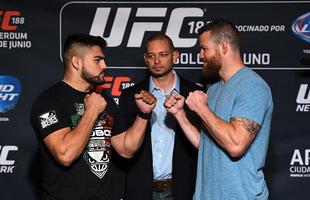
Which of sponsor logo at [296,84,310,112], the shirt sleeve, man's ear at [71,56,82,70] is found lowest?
the shirt sleeve

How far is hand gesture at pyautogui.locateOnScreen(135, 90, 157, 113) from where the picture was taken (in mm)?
2758

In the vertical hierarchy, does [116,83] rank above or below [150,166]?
above

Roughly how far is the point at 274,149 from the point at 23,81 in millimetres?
1755

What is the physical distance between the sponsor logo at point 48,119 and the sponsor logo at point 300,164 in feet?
5.97

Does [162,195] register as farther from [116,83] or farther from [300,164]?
[300,164]

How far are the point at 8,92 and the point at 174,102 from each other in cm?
148

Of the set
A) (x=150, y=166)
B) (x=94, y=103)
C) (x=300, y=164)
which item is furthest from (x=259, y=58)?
(x=94, y=103)

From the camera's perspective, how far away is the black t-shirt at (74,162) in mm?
2535

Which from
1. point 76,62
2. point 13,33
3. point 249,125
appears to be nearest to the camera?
point 249,125

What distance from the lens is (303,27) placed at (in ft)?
12.0

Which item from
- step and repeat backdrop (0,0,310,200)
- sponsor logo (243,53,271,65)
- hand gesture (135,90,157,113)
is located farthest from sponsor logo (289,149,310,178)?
hand gesture (135,90,157,113)

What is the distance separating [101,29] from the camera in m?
3.74

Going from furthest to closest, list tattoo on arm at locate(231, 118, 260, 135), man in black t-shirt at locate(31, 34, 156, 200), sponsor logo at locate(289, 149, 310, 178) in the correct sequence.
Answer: sponsor logo at locate(289, 149, 310, 178) < man in black t-shirt at locate(31, 34, 156, 200) < tattoo on arm at locate(231, 118, 260, 135)

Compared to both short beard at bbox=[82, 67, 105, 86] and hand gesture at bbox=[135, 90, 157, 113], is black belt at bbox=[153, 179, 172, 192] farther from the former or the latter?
short beard at bbox=[82, 67, 105, 86]
